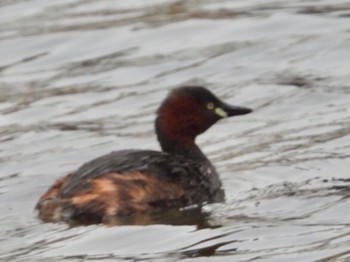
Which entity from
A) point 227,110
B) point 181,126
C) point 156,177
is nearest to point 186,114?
point 181,126

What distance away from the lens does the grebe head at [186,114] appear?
450 inches

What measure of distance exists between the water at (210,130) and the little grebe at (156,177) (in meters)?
0.21

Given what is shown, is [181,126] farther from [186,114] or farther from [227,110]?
[227,110]

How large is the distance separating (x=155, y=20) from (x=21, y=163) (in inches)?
187

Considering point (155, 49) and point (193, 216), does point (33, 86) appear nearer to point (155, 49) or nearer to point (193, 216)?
point (155, 49)

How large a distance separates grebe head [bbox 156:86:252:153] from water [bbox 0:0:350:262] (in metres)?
0.43

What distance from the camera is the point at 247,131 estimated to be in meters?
13.0

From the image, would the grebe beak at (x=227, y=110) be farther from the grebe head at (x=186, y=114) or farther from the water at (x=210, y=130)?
the water at (x=210, y=130)

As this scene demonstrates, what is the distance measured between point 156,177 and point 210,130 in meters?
2.52

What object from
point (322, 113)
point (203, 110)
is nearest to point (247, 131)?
point (322, 113)

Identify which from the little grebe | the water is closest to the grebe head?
the little grebe

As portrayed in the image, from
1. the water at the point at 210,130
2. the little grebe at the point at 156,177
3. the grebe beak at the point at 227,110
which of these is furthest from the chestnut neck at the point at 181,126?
the water at the point at 210,130

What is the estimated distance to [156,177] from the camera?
35.5ft

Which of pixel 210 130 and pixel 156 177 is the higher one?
pixel 156 177
